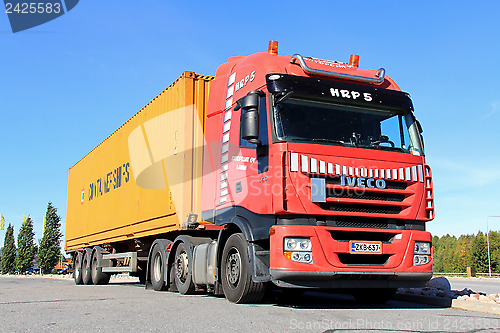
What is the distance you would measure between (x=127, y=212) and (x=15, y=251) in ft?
326

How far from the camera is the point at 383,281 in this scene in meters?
6.70

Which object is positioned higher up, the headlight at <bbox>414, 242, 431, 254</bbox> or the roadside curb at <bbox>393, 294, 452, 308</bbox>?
the headlight at <bbox>414, 242, 431, 254</bbox>

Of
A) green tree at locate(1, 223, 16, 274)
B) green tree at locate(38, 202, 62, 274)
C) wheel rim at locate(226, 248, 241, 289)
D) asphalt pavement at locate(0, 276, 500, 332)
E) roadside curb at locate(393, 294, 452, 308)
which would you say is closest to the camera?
asphalt pavement at locate(0, 276, 500, 332)

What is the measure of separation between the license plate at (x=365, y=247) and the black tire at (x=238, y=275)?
4.63 ft

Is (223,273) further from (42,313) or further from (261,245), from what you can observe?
(42,313)

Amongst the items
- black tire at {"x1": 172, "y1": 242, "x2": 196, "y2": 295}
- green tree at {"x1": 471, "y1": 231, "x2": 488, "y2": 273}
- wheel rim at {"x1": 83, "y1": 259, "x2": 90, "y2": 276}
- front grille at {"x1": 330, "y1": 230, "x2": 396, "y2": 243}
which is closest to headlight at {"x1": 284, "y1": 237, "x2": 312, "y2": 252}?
front grille at {"x1": 330, "y1": 230, "x2": 396, "y2": 243}

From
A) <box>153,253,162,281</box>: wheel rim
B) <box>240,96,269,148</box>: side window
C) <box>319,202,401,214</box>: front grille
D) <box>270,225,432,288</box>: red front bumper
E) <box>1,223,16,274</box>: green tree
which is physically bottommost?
<box>1,223,16,274</box>: green tree

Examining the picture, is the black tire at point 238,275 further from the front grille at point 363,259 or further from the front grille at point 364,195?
the front grille at point 364,195

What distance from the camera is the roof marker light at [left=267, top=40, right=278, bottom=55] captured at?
7858 mm

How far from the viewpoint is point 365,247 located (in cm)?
656

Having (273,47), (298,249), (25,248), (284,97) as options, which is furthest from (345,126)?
(25,248)

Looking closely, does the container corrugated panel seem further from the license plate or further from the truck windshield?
the license plate

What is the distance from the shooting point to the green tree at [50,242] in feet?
261

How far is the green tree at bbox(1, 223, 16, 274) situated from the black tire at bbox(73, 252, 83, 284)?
8855 cm
